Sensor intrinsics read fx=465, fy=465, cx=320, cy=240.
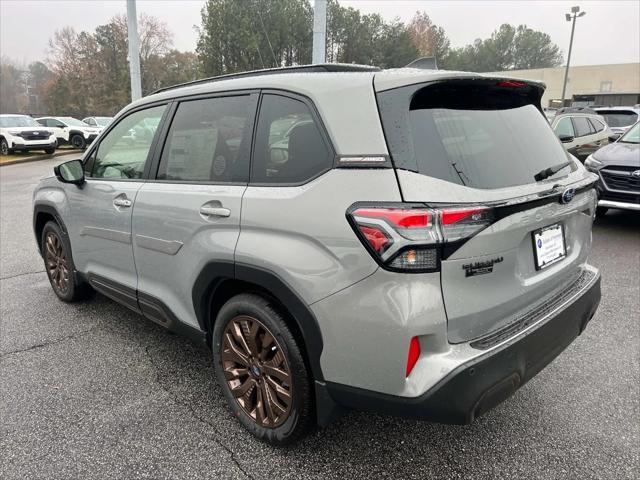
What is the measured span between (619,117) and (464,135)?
452 inches

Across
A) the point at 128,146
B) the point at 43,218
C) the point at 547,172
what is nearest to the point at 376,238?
the point at 547,172

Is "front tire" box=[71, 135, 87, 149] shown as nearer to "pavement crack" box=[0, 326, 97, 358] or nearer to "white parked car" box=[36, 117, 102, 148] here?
"white parked car" box=[36, 117, 102, 148]

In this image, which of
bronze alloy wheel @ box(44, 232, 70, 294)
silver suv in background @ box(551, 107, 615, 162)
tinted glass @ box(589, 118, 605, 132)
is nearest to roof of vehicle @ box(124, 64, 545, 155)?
bronze alloy wheel @ box(44, 232, 70, 294)

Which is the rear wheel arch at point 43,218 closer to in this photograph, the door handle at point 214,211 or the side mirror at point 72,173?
the side mirror at point 72,173

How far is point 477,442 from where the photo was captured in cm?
239

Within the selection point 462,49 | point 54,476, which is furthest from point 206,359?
point 462,49

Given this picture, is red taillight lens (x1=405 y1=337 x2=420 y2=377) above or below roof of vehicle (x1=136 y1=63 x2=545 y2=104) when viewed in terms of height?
below

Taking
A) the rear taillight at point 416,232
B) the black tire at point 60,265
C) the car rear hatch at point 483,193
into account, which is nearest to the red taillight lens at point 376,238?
the rear taillight at point 416,232

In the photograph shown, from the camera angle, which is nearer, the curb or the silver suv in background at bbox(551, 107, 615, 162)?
the silver suv in background at bbox(551, 107, 615, 162)

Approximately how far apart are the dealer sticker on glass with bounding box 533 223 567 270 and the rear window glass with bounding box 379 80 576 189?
25cm

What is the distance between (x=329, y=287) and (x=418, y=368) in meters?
0.46

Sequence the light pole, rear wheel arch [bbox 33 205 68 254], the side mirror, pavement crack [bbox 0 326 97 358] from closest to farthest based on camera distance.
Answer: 1. pavement crack [bbox 0 326 97 358]
2. the side mirror
3. rear wheel arch [bbox 33 205 68 254]
4. the light pole

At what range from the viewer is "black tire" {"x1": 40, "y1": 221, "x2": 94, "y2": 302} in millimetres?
3879

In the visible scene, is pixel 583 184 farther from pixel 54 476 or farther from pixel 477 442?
pixel 54 476
